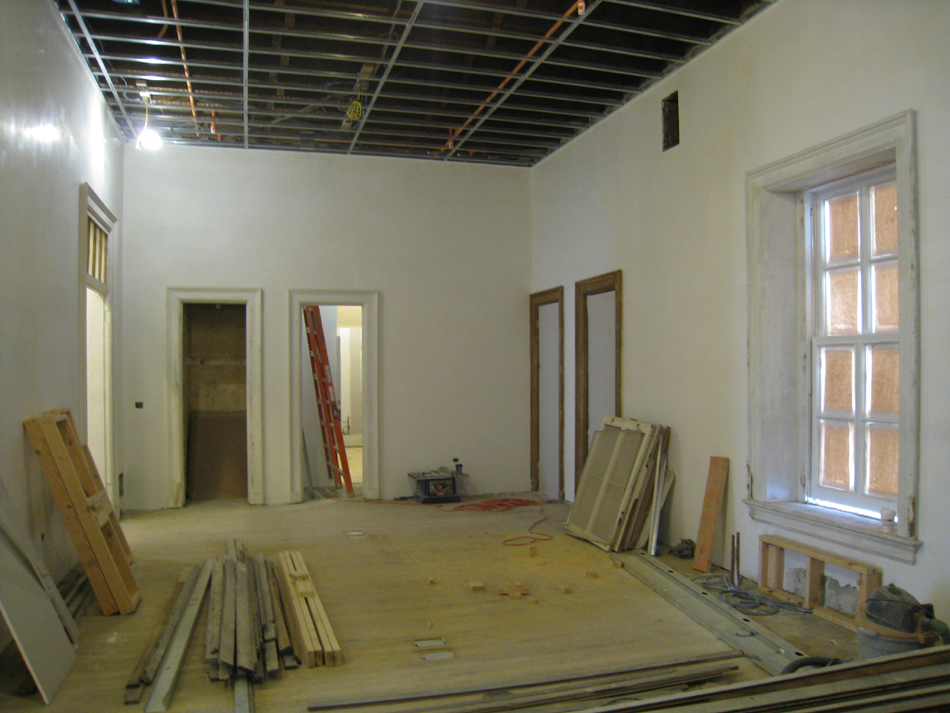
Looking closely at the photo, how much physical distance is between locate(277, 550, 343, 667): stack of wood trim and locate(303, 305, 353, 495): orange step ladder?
10.7 ft

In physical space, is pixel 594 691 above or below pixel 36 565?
below

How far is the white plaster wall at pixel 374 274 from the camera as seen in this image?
7180 millimetres

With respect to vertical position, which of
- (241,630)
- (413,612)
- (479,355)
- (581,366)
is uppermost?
(479,355)

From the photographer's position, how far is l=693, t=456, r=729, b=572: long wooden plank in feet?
15.9

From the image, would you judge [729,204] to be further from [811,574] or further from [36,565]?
[36,565]

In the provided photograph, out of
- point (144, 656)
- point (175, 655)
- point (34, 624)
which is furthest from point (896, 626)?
point (34, 624)

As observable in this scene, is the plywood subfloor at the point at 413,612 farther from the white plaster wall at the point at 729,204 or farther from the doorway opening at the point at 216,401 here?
the doorway opening at the point at 216,401

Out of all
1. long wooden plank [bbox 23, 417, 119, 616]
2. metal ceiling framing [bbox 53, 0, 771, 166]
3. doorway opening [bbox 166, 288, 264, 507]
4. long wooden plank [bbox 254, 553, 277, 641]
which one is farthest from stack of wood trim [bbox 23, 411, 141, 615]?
doorway opening [bbox 166, 288, 264, 507]

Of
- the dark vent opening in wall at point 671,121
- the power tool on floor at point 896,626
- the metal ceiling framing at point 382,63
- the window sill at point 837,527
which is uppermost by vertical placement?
the metal ceiling framing at point 382,63

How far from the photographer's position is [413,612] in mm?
4172

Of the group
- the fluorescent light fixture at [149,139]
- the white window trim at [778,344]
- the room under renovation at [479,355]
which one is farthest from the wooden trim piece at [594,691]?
the fluorescent light fixture at [149,139]

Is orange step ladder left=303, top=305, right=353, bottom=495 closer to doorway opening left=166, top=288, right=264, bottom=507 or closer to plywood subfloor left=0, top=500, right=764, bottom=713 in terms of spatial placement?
doorway opening left=166, top=288, right=264, bottom=507

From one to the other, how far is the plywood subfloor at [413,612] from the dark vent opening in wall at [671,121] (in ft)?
10.7

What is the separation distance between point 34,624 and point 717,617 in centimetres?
339
